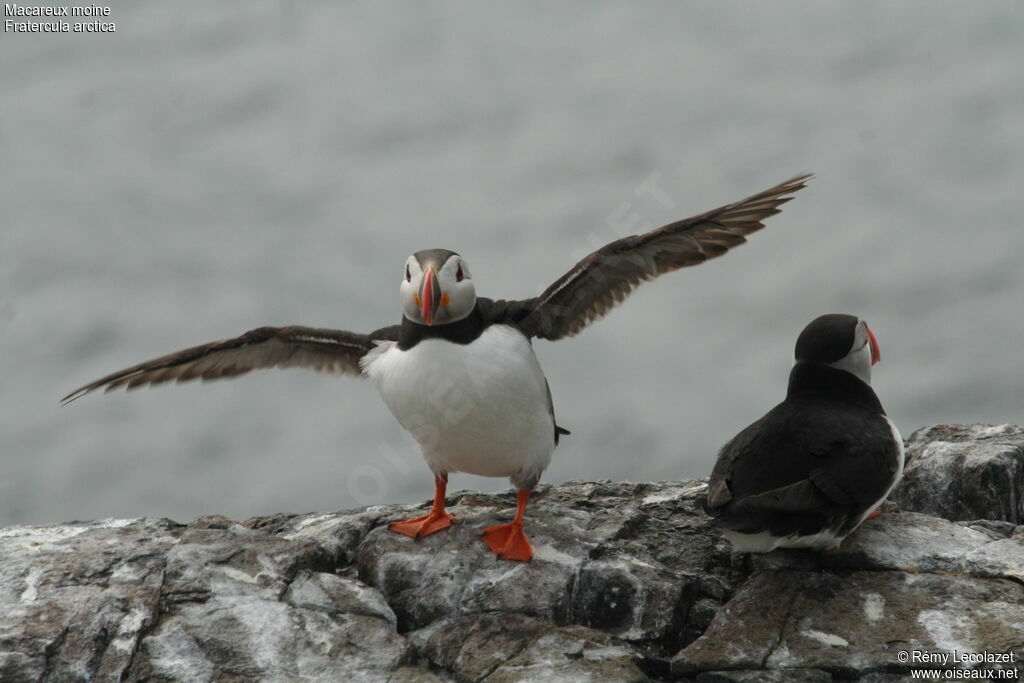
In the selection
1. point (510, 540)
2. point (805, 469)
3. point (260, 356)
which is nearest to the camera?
point (805, 469)

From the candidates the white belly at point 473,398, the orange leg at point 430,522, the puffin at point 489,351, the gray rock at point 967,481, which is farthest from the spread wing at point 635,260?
the gray rock at point 967,481

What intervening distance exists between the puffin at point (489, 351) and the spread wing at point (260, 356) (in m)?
0.02

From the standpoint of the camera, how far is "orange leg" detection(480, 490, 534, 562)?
5.27 metres

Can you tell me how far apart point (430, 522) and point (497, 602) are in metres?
0.73

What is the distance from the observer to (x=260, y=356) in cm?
651

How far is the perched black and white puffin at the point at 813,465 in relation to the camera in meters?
4.68

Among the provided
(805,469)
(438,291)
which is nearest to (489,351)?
(438,291)

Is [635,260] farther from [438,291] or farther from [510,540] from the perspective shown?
[510,540]

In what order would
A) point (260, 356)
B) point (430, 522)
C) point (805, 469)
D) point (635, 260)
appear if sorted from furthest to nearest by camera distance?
point (260, 356) → point (635, 260) → point (430, 522) → point (805, 469)

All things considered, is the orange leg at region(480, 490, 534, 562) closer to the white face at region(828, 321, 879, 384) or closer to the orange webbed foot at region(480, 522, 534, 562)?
the orange webbed foot at region(480, 522, 534, 562)

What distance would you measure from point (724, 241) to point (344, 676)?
2.78 metres

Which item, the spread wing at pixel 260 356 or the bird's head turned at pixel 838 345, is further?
the spread wing at pixel 260 356

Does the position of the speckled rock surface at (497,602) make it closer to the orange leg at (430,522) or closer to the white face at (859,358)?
the orange leg at (430,522)

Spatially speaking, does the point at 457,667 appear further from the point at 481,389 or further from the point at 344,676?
the point at 481,389
